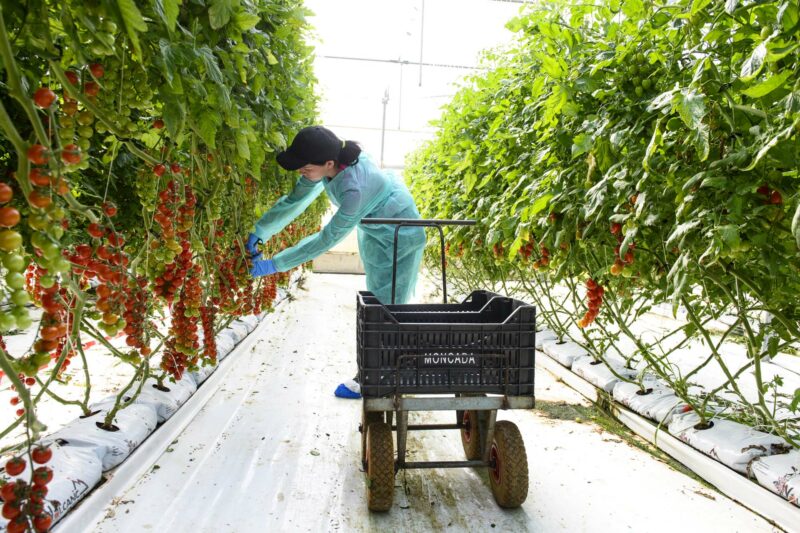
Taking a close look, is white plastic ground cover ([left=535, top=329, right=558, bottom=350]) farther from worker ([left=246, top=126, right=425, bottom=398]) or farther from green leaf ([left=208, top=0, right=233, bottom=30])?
green leaf ([left=208, top=0, right=233, bottom=30])

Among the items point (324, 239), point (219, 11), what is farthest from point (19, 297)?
point (324, 239)

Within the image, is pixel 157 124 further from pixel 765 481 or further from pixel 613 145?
pixel 765 481

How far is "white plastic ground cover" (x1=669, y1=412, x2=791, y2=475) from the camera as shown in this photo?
218 centimetres

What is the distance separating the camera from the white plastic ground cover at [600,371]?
11.1 ft

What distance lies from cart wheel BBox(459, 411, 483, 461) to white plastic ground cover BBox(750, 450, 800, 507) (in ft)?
3.37

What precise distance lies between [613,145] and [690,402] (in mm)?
1370

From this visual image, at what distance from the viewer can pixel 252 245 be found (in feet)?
8.99

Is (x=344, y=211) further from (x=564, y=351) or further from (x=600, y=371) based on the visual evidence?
(x=564, y=351)

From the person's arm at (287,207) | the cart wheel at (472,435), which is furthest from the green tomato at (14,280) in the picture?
the person's arm at (287,207)

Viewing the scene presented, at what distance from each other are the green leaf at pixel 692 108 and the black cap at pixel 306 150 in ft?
5.44

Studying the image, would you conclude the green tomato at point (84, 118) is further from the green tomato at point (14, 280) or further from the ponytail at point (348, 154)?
the ponytail at point (348, 154)

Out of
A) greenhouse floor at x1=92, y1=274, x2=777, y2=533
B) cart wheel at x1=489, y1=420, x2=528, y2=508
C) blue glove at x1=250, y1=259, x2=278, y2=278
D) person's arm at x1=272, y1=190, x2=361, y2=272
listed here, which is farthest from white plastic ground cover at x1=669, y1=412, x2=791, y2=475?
blue glove at x1=250, y1=259, x2=278, y2=278

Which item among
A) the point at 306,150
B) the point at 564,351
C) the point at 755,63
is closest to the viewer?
the point at 755,63

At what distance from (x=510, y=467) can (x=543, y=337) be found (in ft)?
10.1
